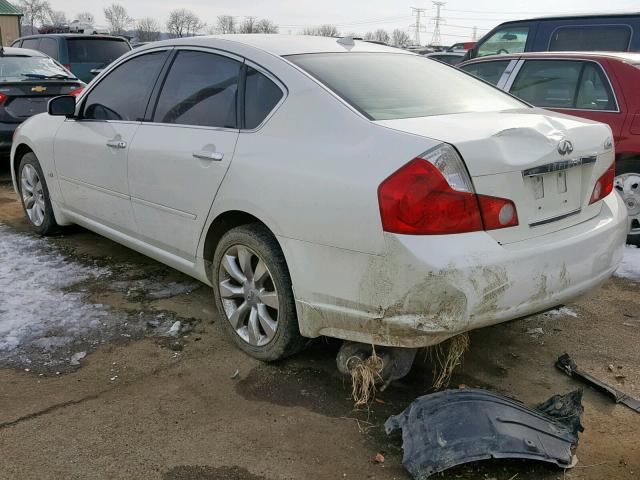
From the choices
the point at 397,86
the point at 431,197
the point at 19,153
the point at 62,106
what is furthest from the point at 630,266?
the point at 19,153

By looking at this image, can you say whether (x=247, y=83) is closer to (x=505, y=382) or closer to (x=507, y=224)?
(x=507, y=224)

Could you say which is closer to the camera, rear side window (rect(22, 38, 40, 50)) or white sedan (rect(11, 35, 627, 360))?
white sedan (rect(11, 35, 627, 360))

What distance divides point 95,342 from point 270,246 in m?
1.28

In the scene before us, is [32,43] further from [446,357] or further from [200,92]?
[446,357]

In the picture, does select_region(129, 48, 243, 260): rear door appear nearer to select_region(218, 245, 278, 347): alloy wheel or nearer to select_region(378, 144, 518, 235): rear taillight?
select_region(218, 245, 278, 347): alloy wheel

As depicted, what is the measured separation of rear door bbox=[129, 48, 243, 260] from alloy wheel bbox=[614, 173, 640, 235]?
3567 mm

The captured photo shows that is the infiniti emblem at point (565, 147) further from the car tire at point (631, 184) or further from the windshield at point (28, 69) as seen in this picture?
the windshield at point (28, 69)

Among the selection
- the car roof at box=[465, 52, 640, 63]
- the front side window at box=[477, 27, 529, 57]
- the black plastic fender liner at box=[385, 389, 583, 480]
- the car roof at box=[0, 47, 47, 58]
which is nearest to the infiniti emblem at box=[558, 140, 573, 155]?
the black plastic fender liner at box=[385, 389, 583, 480]

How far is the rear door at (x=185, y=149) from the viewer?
10.7 ft

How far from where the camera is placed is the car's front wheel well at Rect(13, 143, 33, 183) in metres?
5.45

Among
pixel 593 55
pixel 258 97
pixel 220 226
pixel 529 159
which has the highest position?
pixel 593 55

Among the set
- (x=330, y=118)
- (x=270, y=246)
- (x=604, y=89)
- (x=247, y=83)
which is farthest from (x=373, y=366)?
(x=604, y=89)

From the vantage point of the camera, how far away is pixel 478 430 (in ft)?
7.83

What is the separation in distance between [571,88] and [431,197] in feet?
12.4
